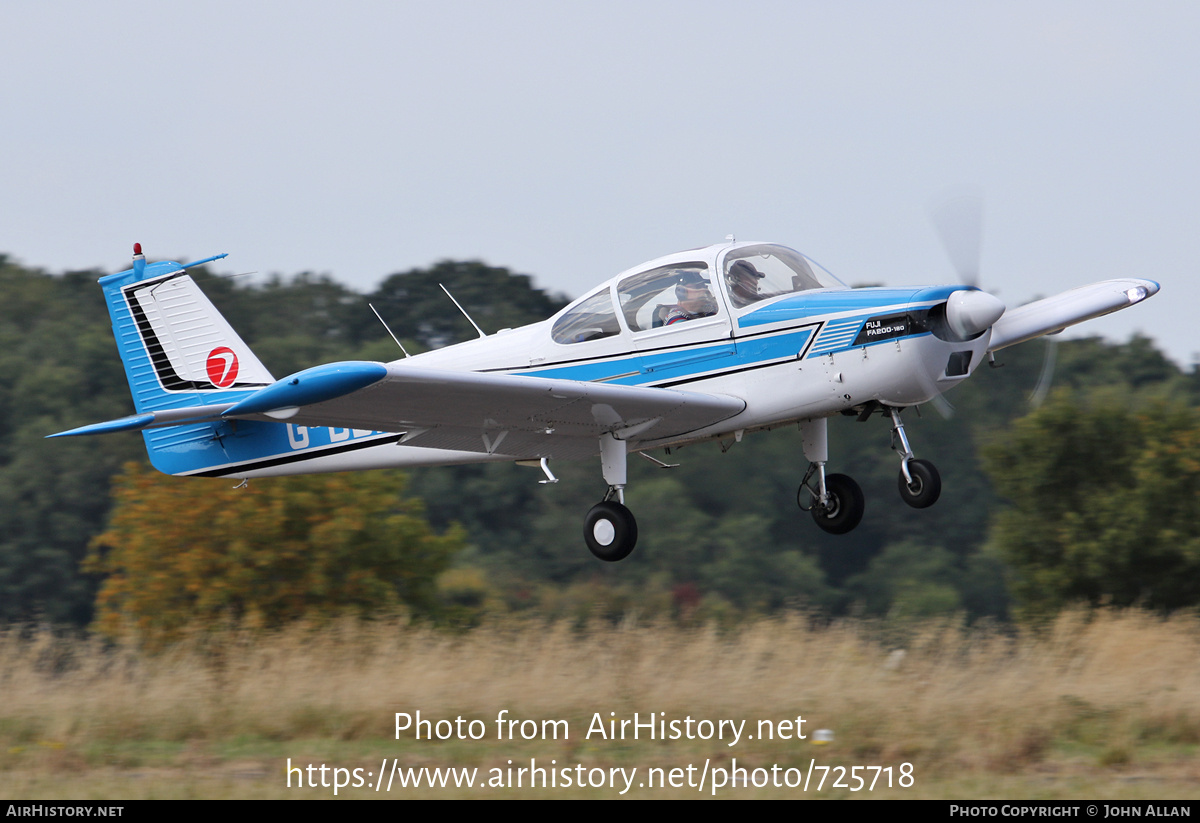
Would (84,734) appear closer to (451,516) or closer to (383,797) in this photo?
(383,797)

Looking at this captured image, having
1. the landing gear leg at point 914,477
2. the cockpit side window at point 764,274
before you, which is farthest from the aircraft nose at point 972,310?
the cockpit side window at point 764,274

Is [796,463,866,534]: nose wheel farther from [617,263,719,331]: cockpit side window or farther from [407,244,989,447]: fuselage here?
[617,263,719,331]: cockpit side window

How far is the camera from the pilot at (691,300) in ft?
33.7

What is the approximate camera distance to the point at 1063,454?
32031 mm

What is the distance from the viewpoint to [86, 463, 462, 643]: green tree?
1018 inches

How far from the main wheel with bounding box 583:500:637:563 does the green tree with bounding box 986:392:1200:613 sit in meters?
20.5

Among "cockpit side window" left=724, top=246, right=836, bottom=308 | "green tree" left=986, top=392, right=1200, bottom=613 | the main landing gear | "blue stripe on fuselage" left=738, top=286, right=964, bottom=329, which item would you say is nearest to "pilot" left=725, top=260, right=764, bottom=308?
"cockpit side window" left=724, top=246, right=836, bottom=308

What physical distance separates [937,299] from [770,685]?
4.48 m

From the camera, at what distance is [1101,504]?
3048cm

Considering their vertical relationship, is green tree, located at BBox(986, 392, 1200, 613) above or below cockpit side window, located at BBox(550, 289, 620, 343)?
below

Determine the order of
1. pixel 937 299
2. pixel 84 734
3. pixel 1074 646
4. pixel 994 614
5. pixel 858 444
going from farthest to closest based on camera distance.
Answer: pixel 858 444 < pixel 994 614 < pixel 1074 646 < pixel 84 734 < pixel 937 299

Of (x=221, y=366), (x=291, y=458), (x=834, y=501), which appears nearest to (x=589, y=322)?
(x=834, y=501)

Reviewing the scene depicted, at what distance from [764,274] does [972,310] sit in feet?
5.65
